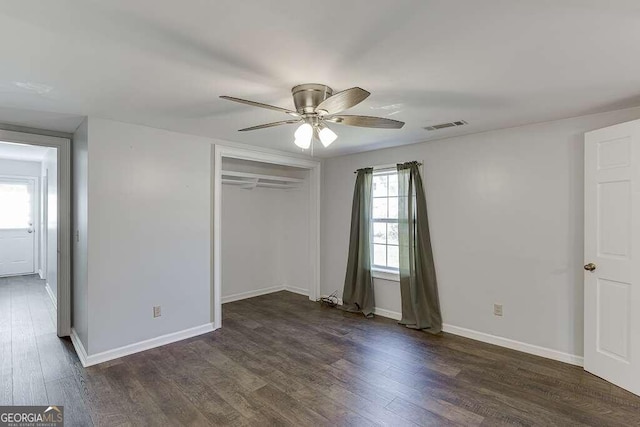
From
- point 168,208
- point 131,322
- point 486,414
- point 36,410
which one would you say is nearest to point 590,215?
point 486,414

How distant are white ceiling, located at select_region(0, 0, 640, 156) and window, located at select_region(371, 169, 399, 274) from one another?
1622 millimetres

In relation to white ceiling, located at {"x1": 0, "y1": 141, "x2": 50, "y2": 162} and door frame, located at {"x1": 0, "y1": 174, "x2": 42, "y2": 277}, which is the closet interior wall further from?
door frame, located at {"x1": 0, "y1": 174, "x2": 42, "y2": 277}

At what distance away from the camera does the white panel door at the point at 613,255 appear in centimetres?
244

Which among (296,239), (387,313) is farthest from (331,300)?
(296,239)

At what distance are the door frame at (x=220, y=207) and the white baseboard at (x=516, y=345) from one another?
6.99ft

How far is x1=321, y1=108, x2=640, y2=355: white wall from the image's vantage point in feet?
9.62

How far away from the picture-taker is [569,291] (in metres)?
2.95

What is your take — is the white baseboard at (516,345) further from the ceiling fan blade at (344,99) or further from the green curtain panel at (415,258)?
the ceiling fan blade at (344,99)

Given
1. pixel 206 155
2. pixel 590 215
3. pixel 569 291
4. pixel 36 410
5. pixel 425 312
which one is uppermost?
pixel 206 155

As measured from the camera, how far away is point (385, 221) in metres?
4.34

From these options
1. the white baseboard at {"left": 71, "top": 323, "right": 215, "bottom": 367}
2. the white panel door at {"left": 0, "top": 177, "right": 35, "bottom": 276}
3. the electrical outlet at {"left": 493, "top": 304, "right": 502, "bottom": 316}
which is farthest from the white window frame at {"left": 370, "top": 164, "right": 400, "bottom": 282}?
the white panel door at {"left": 0, "top": 177, "right": 35, "bottom": 276}

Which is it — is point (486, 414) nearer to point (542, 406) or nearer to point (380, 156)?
point (542, 406)

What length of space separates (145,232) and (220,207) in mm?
869

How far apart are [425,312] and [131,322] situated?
10.6 feet
